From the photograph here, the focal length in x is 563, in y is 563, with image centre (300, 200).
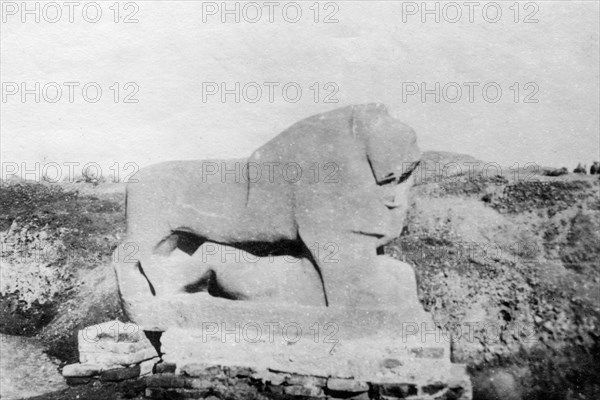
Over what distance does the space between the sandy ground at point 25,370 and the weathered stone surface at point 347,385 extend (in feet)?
12.2

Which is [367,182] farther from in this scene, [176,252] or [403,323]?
[176,252]

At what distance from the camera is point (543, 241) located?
841 centimetres

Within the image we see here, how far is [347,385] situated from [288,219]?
136 centimetres

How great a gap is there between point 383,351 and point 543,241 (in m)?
5.20

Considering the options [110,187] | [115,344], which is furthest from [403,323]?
[110,187]

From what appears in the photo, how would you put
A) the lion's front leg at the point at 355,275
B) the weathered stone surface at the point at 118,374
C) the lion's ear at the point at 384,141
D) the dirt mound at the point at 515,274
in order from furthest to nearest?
1. the dirt mound at the point at 515,274
2. the weathered stone surface at the point at 118,374
3. the lion's ear at the point at 384,141
4. the lion's front leg at the point at 355,275

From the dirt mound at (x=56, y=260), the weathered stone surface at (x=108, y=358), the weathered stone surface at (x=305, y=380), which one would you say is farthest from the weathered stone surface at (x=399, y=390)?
the dirt mound at (x=56, y=260)

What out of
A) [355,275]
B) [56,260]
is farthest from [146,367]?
[56,260]

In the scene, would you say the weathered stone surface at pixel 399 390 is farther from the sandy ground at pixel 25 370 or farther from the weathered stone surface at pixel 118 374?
the sandy ground at pixel 25 370

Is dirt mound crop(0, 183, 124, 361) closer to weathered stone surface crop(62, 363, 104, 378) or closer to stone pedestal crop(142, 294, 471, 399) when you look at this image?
weathered stone surface crop(62, 363, 104, 378)

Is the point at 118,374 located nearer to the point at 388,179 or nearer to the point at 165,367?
the point at 165,367

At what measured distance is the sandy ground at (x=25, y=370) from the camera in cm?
641

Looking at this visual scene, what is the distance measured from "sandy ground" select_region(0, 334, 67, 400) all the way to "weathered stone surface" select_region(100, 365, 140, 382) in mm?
1250

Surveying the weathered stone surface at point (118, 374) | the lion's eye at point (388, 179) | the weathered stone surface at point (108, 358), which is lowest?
the weathered stone surface at point (118, 374)
